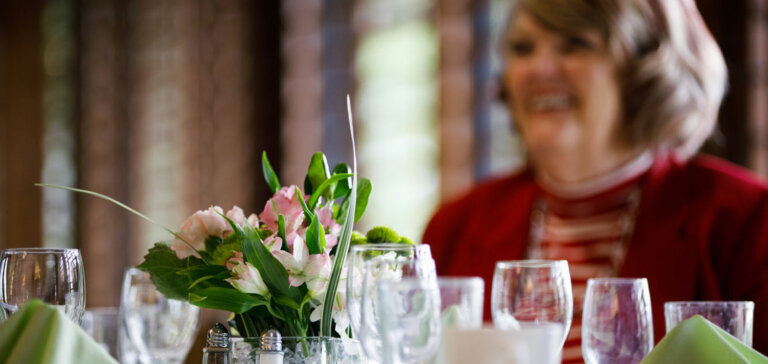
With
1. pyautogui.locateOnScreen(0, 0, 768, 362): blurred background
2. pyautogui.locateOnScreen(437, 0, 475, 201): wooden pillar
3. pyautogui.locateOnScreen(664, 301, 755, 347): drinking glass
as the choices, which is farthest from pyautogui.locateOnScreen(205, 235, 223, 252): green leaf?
pyautogui.locateOnScreen(437, 0, 475, 201): wooden pillar

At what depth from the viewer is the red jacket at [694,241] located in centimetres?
153

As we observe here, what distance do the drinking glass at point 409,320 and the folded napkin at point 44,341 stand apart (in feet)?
0.80

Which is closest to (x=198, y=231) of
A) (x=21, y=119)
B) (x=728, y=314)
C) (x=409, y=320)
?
(x=409, y=320)

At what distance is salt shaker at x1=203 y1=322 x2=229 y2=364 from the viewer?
2.69 ft

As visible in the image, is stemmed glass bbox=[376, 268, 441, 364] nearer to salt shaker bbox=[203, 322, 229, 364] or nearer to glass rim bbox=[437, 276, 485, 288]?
glass rim bbox=[437, 276, 485, 288]

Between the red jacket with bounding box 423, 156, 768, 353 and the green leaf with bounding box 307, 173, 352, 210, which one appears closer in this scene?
the green leaf with bounding box 307, 173, 352, 210

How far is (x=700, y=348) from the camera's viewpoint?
0.75 metres

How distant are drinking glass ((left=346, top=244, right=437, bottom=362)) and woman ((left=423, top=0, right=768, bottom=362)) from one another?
949 millimetres

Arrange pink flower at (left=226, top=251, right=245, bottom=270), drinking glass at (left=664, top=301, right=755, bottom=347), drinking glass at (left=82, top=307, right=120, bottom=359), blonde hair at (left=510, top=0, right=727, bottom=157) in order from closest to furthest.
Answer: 1. pink flower at (left=226, top=251, right=245, bottom=270)
2. drinking glass at (left=664, top=301, right=755, bottom=347)
3. drinking glass at (left=82, top=307, right=120, bottom=359)
4. blonde hair at (left=510, top=0, right=727, bottom=157)

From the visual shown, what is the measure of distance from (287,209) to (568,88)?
1.03m

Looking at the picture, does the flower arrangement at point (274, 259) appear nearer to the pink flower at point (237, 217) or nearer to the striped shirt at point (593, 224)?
the pink flower at point (237, 217)

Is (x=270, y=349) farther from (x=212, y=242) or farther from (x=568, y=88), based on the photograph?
(x=568, y=88)

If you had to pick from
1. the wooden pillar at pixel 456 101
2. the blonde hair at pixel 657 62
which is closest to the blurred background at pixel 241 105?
the wooden pillar at pixel 456 101

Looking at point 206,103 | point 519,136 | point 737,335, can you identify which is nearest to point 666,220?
point 519,136
